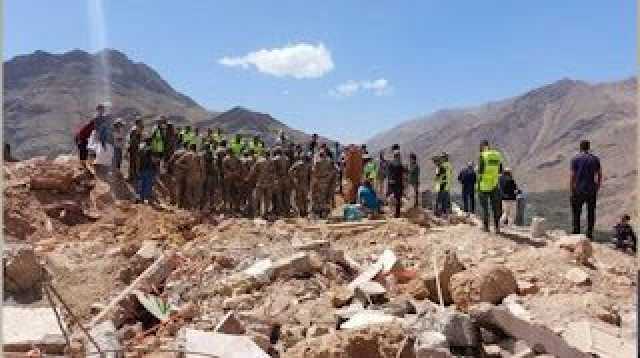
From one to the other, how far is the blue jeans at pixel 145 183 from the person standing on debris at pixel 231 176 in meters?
1.53

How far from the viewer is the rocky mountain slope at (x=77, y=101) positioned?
89.6m

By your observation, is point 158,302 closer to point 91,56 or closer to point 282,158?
point 282,158

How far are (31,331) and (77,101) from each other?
325ft

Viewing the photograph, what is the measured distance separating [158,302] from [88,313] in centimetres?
77

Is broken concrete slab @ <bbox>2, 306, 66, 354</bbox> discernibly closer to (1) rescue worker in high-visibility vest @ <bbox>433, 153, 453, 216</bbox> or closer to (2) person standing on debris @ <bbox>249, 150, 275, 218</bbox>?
(2) person standing on debris @ <bbox>249, 150, 275, 218</bbox>

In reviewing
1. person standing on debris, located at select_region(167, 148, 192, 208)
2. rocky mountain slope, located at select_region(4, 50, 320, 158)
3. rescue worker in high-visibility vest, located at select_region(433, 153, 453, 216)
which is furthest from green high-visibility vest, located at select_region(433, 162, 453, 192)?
rocky mountain slope, located at select_region(4, 50, 320, 158)

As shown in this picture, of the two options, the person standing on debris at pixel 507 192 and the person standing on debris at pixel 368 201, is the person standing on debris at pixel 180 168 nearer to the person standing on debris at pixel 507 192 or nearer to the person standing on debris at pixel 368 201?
the person standing on debris at pixel 368 201

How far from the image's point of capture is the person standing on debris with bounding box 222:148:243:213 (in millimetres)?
17703

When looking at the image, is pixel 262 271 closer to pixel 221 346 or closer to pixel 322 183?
pixel 221 346

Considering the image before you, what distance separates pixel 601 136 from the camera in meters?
124

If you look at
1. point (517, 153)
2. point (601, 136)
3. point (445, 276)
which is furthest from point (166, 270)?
point (517, 153)

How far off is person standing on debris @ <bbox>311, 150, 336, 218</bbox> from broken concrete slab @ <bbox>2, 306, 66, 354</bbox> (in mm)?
10907

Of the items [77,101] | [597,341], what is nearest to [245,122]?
[77,101]

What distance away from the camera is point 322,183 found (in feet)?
59.5
